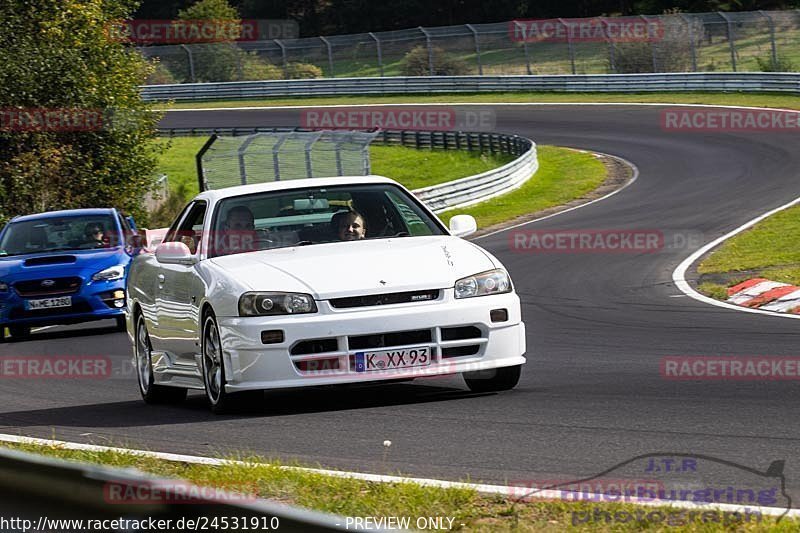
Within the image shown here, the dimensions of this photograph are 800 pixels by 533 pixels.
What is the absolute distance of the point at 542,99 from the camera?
2098 inches

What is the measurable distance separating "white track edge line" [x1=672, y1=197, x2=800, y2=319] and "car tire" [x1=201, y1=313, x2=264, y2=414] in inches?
239

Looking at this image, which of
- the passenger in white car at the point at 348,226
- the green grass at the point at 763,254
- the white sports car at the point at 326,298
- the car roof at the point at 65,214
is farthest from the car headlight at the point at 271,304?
the car roof at the point at 65,214

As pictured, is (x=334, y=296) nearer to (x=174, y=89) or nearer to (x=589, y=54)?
(x=589, y=54)

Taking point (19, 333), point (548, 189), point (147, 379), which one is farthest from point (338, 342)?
point (548, 189)

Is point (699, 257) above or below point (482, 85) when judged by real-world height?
above

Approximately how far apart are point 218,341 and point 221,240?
104 centimetres

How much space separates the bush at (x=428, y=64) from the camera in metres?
61.2

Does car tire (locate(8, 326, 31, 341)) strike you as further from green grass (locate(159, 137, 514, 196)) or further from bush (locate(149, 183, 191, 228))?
green grass (locate(159, 137, 514, 196))

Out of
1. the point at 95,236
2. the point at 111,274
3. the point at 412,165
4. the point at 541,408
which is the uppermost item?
the point at 541,408

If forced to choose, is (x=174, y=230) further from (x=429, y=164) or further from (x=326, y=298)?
(x=429, y=164)

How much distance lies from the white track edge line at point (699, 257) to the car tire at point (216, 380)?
19.9 ft

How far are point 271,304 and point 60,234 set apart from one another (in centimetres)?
1051

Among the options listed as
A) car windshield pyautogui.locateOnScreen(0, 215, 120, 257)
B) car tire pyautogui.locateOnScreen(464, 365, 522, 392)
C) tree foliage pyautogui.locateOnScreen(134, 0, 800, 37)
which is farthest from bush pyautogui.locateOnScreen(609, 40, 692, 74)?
car tire pyautogui.locateOnScreen(464, 365, 522, 392)

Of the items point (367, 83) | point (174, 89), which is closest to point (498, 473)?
point (367, 83)
